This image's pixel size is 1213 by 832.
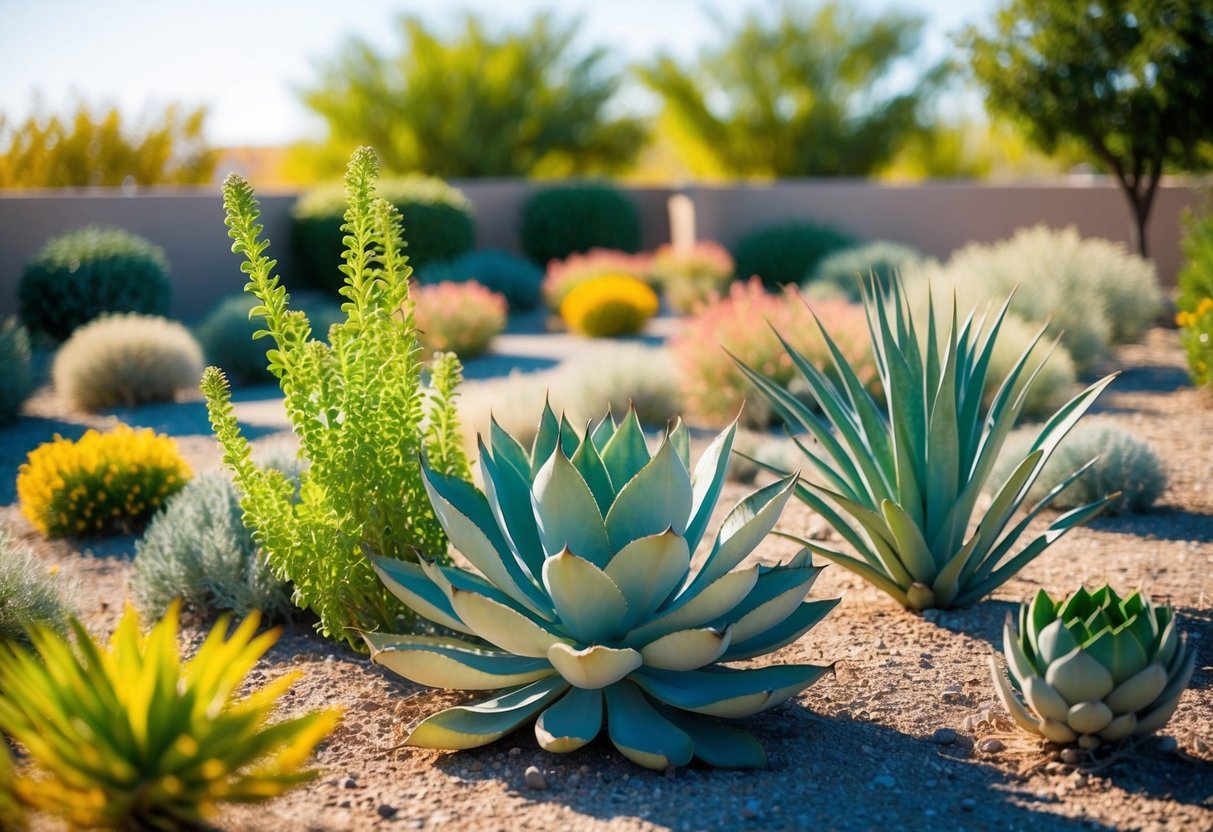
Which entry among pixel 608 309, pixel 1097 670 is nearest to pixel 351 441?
pixel 1097 670

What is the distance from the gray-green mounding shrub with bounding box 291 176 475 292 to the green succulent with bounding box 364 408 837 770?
43.6 feet

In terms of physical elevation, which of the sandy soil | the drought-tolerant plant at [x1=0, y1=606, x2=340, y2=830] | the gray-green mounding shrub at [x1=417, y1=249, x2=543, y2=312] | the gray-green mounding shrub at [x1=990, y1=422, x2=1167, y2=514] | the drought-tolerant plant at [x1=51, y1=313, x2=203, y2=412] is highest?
the gray-green mounding shrub at [x1=417, y1=249, x2=543, y2=312]

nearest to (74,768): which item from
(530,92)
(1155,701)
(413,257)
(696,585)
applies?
(696,585)

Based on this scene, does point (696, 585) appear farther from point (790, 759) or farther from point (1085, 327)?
point (1085, 327)

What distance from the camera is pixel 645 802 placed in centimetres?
281

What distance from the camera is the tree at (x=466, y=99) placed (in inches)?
1088

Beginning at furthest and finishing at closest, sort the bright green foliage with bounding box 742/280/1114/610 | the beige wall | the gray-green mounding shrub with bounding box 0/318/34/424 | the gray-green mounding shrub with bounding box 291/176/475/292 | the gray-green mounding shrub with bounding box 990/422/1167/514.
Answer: the gray-green mounding shrub with bounding box 291/176/475/292 < the beige wall < the gray-green mounding shrub with bounding box 0/318/34/424 < the gray-green mounding shrub with bounding box 990/422/1167/514 < the bright green foliage with bounding box 742/280/1114/610

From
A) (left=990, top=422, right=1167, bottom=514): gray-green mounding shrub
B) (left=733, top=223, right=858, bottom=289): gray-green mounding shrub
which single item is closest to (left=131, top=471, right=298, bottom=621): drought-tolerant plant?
(left=990, top=422, right=1167, bottom=514): gray-green mounding shrub

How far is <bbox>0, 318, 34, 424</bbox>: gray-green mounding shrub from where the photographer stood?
8.48m

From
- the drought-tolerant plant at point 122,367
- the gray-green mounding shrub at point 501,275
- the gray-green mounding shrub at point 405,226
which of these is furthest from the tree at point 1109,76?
the drought-tolerant plant at point 122,367

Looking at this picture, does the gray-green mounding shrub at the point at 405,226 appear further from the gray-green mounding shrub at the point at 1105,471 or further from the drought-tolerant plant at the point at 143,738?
the drought-tolerant plant at the point at 143,738

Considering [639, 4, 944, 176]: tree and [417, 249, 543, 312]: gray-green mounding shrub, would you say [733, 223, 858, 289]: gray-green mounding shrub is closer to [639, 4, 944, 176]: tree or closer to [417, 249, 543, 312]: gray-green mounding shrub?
[417, 249, 543, 312]: gray-green mounding shrub

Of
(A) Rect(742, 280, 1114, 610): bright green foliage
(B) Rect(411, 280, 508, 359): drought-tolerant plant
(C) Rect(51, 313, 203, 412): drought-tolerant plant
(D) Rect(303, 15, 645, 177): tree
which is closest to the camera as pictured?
(A) Rect(742, 280, 1114, 610): bright green foliage

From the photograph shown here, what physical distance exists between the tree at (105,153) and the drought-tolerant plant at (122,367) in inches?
488
